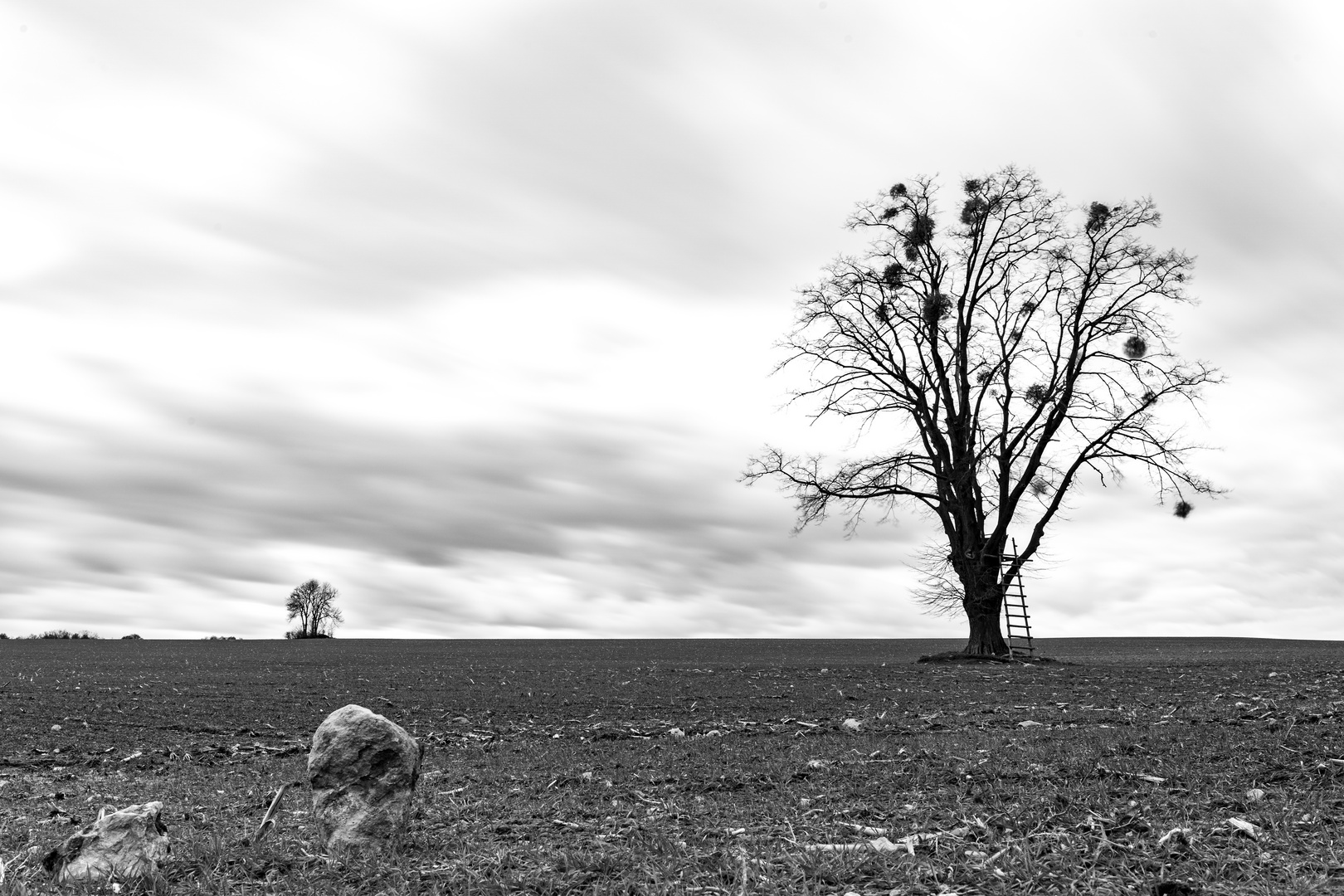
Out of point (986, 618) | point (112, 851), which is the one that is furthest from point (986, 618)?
point (112, 851)

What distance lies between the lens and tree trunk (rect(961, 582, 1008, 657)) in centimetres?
3114

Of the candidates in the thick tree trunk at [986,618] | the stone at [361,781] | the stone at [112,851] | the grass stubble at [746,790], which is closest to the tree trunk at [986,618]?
the thick tree trunk at [986,618]

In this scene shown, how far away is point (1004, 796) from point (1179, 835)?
4.73ft

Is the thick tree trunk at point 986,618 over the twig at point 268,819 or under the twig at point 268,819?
over

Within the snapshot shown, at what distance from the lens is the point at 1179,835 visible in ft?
19.0

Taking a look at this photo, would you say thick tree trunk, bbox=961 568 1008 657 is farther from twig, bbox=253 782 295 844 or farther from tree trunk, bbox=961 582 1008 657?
twig, bbox=253 782 295 844

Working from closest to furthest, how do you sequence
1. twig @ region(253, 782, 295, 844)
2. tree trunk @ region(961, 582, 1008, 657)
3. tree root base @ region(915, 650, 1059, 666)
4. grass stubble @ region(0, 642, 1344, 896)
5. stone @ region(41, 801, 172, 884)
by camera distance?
grass stubble @ region(0, 642, 1344, 896), stone @ region(41, 801, 172, 884), twig @ region(253, 782, 295, 844), tree root base @ region(915, 650, 1059, 666), tree trunk @ region(961, 582, 1008, 657)

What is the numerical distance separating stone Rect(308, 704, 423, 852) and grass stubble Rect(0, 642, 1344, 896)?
180 millimetres

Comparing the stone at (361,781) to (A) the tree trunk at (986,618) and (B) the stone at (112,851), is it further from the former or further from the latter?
(A) the tree trunk at (986,618)

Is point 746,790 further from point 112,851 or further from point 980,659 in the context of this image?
point 980,659

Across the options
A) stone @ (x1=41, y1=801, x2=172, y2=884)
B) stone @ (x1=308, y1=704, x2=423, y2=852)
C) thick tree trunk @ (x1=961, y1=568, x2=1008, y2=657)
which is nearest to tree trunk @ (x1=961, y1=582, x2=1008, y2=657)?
thick tree trunk @ (x1=961, y1=568, x2=1008, y2=657)

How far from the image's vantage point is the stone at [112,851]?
5.71 meters

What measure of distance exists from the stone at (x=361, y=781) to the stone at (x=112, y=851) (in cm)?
92

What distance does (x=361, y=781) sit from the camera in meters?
6.57
